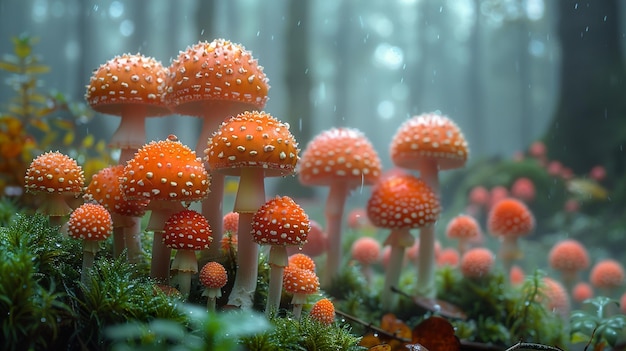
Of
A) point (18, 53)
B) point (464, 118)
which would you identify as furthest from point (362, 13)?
point (18, 53)

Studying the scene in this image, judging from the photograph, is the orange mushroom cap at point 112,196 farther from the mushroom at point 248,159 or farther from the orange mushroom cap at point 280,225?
the orange mushroom cap at point 280,225

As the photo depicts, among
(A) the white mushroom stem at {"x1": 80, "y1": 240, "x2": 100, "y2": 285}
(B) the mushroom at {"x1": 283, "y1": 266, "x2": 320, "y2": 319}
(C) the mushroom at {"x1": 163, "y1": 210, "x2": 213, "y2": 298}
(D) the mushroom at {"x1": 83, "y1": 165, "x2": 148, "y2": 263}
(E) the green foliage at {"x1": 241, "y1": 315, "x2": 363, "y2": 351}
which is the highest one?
(D) the mushroom at {"x1": 83, "y1": 165, "x2": 148, "y2": 263}

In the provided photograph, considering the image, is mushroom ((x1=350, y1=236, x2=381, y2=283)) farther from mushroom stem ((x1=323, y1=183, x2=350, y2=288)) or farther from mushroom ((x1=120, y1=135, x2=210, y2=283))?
mushroom ((x1=120, y1=135, x2=210, y2=283))

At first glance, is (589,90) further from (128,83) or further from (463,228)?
(128,83)

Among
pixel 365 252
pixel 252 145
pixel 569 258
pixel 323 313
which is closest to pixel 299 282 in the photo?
pixel 323 313

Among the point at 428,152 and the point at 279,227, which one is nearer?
the point at 279,227

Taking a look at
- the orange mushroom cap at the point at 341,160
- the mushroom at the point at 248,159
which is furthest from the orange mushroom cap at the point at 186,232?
the orange mushroom cap at the point at 341,160

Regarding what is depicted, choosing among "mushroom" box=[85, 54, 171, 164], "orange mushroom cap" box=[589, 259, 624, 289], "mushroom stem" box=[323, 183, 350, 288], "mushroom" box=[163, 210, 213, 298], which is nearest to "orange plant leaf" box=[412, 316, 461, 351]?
"mushroom stem" box=[323, 183, 350, 288]
